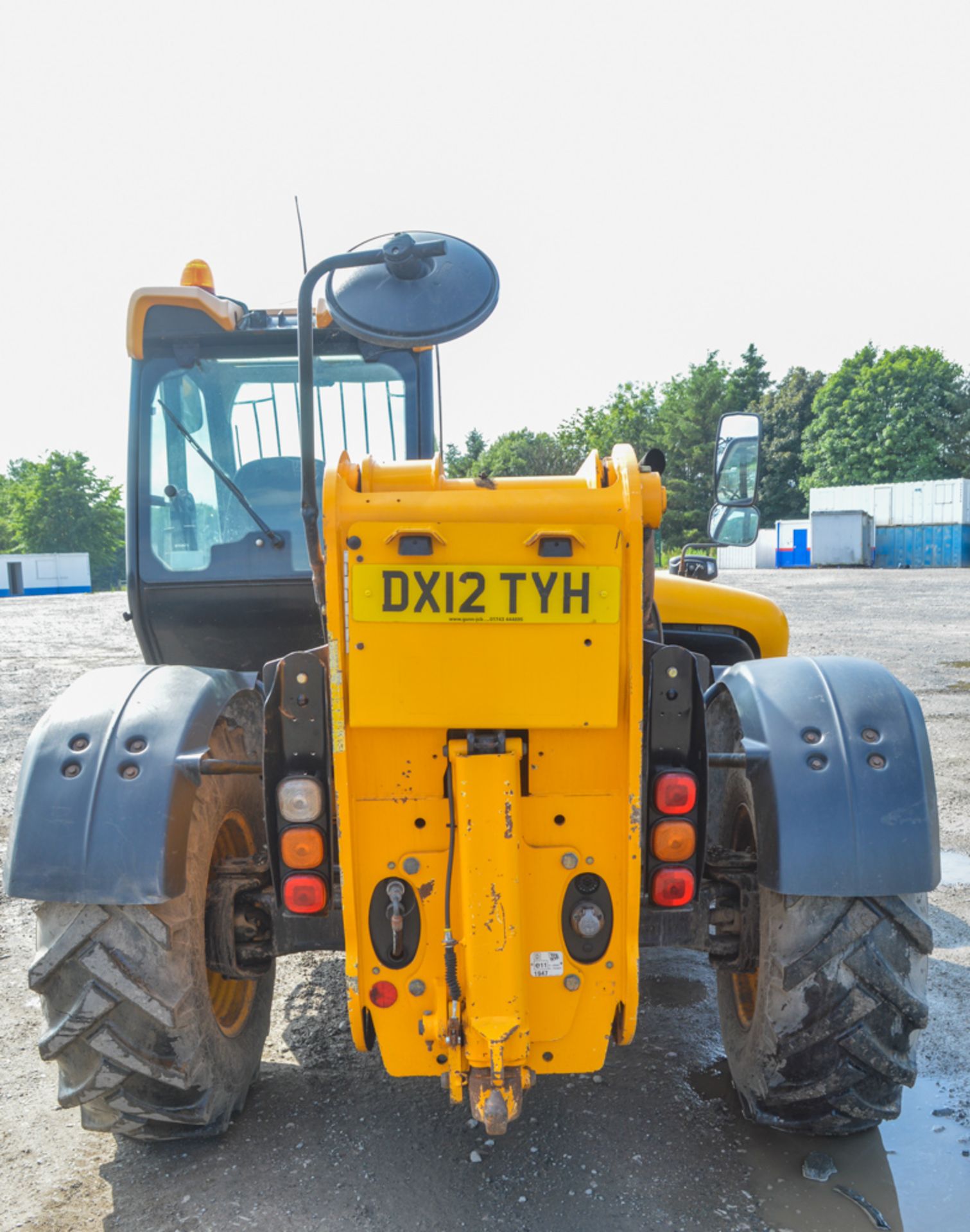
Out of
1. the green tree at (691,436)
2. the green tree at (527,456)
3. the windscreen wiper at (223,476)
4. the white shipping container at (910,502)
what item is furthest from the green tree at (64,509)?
the windscreen wiper at (223,476)

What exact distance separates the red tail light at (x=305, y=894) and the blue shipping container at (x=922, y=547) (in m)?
43.4

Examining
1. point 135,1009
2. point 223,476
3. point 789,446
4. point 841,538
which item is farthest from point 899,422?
point 135,1009

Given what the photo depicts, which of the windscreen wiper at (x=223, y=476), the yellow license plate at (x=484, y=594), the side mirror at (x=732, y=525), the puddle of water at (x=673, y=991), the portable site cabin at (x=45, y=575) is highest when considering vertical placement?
the windscreen wiper at (x=223, y=476)

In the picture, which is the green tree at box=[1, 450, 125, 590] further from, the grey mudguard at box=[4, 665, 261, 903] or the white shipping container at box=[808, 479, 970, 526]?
the grey mudguard at box=[4, 665, 261, 903]

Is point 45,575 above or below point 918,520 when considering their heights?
below

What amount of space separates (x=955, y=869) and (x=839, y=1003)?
3071 millimetres

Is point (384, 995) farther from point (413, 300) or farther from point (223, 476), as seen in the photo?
point (223, 476)

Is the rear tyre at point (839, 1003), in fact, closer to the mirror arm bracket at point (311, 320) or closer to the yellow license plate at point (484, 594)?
the yellow license plate at point (484, 594)

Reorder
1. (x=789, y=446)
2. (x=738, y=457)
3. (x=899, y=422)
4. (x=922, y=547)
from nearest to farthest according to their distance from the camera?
1. (x=738, y=457)
2. (x=922, y=547)
3. (x=899, y=422)
4. (x=789, y=446)

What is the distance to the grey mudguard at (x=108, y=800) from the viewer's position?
98.8 inches

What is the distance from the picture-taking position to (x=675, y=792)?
2492 mm

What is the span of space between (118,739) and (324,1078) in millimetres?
1402

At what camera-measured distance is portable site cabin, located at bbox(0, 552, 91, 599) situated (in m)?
46.5

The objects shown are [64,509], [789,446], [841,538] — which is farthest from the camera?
[789,446]
